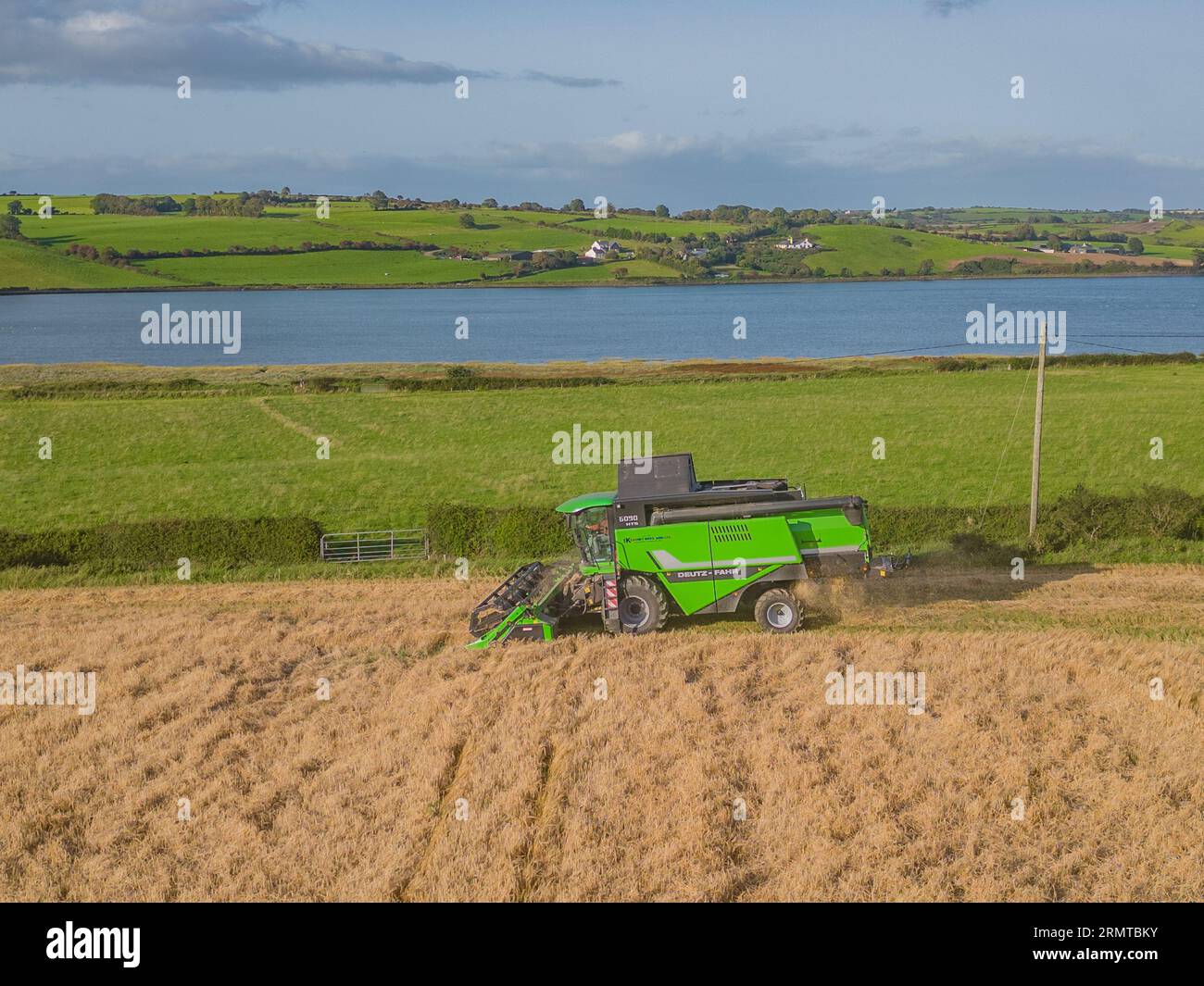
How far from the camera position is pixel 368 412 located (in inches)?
2162

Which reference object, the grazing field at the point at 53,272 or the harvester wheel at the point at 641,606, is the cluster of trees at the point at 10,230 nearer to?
the grazing field at the point at 53,272

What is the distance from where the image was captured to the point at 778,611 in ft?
65.8

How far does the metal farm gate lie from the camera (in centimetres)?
2747

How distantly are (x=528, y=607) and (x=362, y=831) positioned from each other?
23.7 feet

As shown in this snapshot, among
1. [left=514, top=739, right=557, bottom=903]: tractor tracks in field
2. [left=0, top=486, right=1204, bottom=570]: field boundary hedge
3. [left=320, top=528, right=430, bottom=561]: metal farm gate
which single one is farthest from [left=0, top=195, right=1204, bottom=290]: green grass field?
[left=514, top=739, right=557, bottom=903]: tractor tracks in field

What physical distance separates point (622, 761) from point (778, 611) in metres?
6.29

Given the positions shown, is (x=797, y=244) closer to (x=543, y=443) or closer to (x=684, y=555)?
(x=543, y=443)

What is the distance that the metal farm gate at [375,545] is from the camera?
90.1 feet

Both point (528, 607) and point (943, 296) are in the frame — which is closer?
point (528, 607)

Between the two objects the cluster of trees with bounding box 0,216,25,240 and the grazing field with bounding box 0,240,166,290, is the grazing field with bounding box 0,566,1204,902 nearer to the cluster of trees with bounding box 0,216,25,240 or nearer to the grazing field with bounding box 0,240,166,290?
the grazing field with bounding box 0,240,166,290

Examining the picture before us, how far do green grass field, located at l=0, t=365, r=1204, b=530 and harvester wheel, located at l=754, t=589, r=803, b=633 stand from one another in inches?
496

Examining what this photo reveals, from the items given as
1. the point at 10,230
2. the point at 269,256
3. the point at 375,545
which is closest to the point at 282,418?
the point at 375,545
